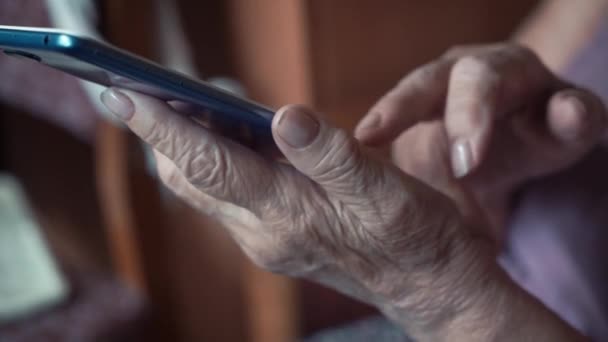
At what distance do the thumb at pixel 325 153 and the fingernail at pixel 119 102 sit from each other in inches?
3.7

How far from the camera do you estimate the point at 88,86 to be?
98cm

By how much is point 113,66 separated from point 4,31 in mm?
62

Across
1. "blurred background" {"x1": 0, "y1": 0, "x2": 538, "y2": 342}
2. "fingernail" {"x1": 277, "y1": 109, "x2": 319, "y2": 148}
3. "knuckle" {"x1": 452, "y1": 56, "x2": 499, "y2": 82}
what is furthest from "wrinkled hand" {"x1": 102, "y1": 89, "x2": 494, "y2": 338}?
"blurred background" {"x1": 0, "y1": 0, "x2": 538, "y2": 342}

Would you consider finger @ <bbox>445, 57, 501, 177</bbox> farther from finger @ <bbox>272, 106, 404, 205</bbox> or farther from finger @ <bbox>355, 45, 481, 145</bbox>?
finger @ <bbox>272, 106, 404, 205</bbox>

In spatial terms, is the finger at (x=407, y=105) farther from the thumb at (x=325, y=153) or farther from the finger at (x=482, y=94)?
the thumb at (x=325, y=153)

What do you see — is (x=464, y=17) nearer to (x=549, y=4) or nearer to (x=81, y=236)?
(x=549, y=4)

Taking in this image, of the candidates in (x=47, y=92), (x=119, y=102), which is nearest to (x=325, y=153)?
(x=119, y=102)

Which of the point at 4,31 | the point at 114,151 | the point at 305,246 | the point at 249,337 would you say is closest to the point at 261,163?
the point at 305,246

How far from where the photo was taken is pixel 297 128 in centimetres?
43

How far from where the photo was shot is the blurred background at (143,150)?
972 millimetres

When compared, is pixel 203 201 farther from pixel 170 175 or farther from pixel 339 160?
pixel 339 160

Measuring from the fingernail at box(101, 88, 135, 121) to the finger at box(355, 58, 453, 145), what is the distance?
0.75 feet

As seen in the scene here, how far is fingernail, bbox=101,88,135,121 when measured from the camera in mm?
443

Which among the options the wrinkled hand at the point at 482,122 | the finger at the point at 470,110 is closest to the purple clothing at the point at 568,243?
the wrinkled hand at the point at 482,122
